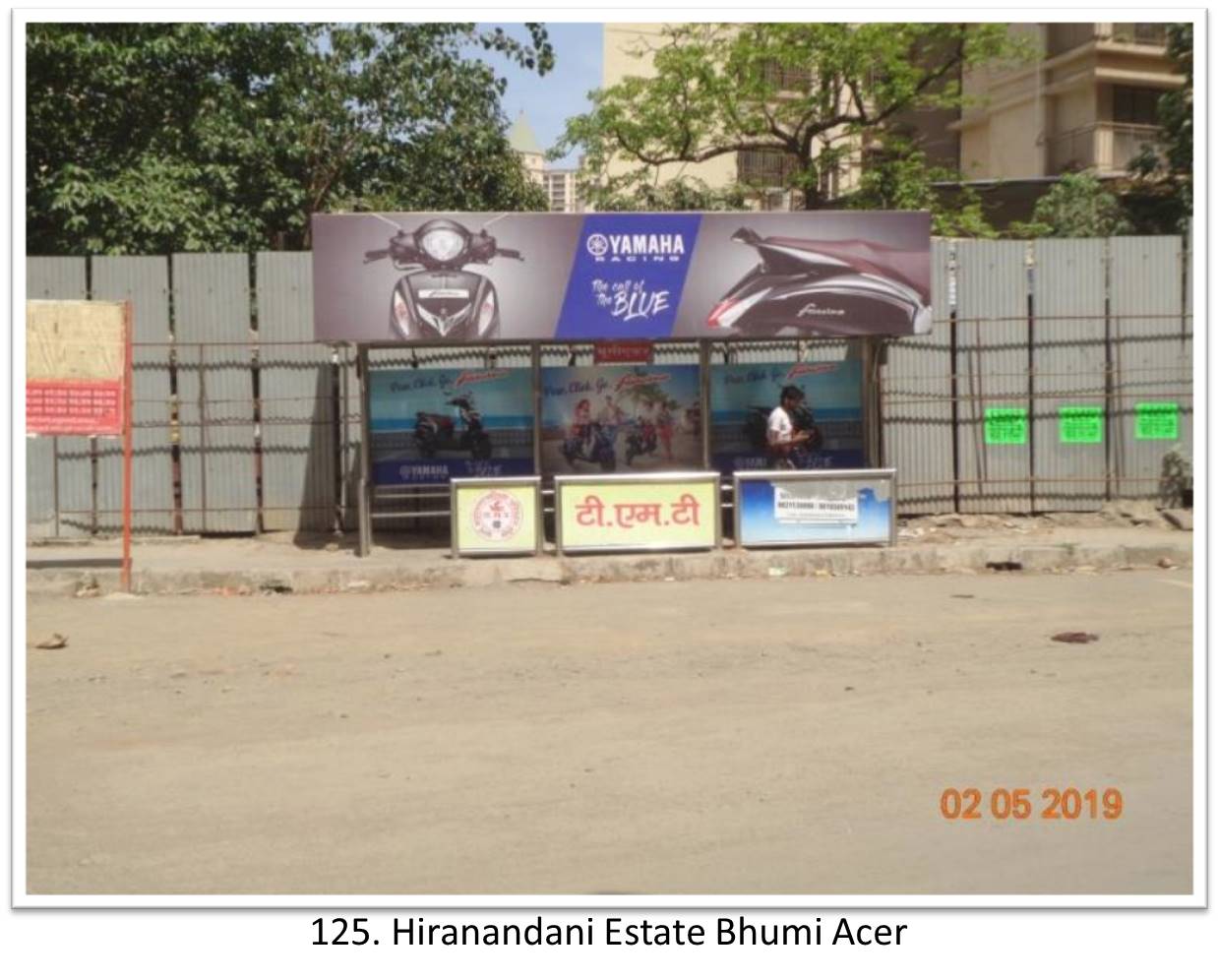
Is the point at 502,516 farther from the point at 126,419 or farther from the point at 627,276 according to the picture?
the point at 126,419

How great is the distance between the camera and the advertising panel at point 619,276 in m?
14.1

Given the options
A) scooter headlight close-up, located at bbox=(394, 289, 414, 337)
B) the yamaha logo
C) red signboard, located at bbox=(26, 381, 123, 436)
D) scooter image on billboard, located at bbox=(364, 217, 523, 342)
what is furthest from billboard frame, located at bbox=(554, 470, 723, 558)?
red signboard, located at bbox=(26, 381, 123, 436)

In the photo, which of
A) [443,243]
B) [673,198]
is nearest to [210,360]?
[443,243]

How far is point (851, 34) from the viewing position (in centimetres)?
2522

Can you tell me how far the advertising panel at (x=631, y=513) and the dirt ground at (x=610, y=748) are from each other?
254 cm

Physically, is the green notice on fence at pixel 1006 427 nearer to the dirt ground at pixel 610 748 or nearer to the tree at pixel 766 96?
the dirt ground at pixel 610 748

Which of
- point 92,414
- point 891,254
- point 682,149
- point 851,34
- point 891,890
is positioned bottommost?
point 891,890

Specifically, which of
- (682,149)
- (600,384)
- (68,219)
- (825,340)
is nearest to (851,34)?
(682,149)

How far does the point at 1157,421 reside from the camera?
16.9 metres

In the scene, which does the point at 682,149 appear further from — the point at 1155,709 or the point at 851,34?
the point at 1155,709

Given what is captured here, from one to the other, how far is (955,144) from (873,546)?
27.4m

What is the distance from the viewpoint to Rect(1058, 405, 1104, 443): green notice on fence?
1686 centimetres
